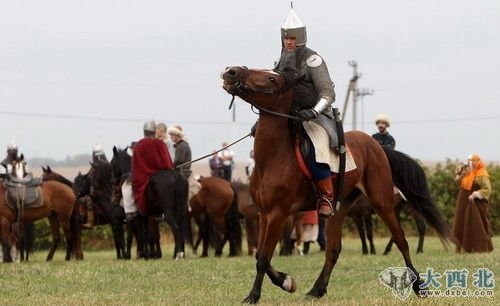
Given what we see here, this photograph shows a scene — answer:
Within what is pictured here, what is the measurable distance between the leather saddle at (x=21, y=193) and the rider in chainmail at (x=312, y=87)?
448 inches

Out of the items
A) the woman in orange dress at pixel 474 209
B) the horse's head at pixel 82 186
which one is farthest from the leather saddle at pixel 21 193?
the woman in orange dress at pixel 474 209

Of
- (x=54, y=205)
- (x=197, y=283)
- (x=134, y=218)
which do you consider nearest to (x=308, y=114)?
(x=197, y=283)

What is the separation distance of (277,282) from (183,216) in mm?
10750

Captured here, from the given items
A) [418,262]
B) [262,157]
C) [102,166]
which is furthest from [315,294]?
[102,166]

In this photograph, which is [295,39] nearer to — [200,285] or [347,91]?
[200,285]

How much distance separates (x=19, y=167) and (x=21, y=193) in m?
0.65

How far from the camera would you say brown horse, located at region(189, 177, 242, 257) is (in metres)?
24.0

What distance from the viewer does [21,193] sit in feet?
72.5

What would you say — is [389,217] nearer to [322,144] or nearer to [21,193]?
[322,144]

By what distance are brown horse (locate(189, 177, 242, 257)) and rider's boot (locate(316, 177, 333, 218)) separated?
12558mm

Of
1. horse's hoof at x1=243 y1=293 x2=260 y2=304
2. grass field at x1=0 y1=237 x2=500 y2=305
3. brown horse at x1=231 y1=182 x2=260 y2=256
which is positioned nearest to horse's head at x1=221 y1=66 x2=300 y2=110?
horse's hoof at x1=243 y1=293 x2=260 y2=304

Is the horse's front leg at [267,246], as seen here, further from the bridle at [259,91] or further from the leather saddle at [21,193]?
the leather saddle at [21,193]

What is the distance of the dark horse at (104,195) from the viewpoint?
2306 centimetres

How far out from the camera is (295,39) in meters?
11.4
